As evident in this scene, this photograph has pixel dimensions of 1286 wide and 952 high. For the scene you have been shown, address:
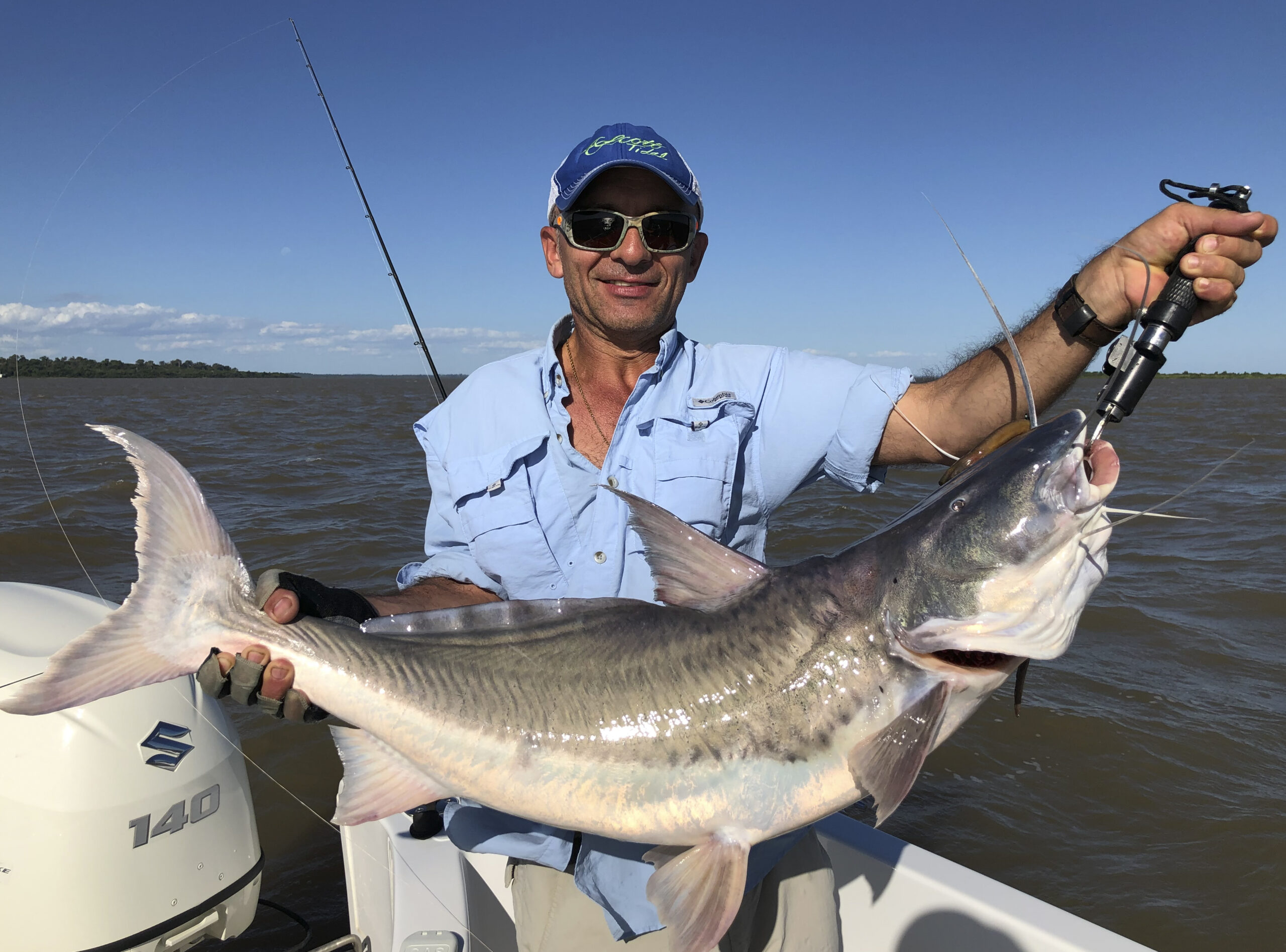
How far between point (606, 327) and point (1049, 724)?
4.98 meters

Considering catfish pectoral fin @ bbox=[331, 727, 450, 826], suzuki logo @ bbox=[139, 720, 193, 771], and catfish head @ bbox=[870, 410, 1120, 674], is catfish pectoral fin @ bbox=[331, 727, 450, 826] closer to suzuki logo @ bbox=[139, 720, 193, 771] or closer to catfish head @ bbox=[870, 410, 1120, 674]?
suzuki logo @ bbox=[139, 720, 193, 771]

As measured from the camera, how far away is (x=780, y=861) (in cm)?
255

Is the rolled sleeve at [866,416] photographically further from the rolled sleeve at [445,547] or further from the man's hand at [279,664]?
the man's hand at [279,664]

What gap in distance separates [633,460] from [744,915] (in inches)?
58.0

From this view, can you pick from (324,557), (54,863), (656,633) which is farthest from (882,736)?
(324,557)

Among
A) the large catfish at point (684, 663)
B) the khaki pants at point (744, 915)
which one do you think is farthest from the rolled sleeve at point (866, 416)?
the khaki pants at point (744, 915)

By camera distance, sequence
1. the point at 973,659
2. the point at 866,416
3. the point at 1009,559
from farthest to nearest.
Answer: the point at 866,416
the point at 973,659
the point at 1009,559

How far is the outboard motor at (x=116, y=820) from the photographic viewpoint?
251 cm

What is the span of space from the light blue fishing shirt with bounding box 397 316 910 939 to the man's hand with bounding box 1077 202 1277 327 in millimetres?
825

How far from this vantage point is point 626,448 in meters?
2.67

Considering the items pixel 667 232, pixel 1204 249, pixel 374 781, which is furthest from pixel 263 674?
pixel 1204 249

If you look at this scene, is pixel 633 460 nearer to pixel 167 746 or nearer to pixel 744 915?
pixel 744 915

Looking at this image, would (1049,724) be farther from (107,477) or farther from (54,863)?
(107,477)

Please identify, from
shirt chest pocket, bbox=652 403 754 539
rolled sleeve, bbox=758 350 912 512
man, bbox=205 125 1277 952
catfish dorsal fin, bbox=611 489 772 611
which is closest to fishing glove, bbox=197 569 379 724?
man, bbox=205 125 1277 952
